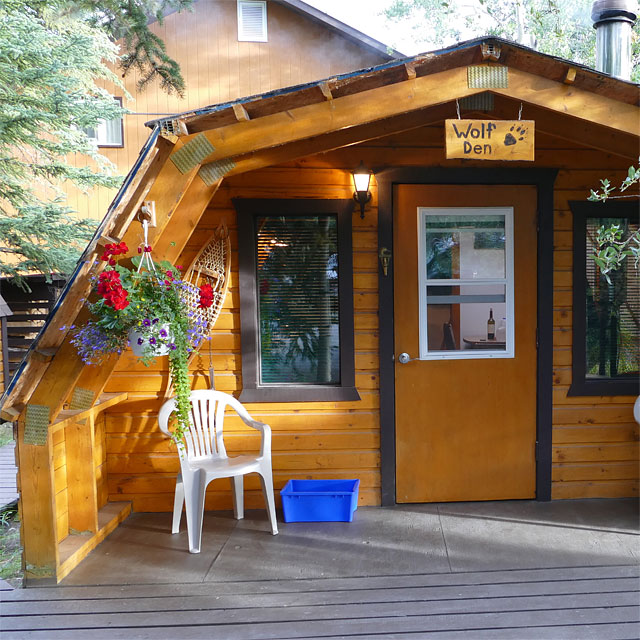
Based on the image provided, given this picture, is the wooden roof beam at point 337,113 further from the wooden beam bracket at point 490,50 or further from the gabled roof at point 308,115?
the wooden beam bracket at point 490,50

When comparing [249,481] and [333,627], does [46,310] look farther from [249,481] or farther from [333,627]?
[333,627]

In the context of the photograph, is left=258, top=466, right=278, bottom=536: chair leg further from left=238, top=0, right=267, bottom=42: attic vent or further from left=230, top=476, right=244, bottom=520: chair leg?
left=238, top=0, right=267, bottom=42: attic vent

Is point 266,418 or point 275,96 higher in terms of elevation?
point 275,96

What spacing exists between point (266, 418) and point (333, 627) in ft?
4.95

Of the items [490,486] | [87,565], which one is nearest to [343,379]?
[490,486]

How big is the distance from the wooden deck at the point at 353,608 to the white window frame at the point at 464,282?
1330 millimetres

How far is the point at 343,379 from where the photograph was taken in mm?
3580

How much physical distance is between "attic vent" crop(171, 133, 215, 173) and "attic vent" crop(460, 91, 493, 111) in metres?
1.64

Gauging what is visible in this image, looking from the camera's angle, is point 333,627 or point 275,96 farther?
point 275,96

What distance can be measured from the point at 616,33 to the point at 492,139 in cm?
193

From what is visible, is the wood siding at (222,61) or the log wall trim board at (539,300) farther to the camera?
the wood siding at (222,61)

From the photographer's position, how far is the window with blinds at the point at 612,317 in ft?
12.0

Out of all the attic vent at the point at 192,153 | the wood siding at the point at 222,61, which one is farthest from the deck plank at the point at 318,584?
the wood siding at the point at 222,61

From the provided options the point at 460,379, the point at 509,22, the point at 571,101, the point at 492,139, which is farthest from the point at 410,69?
the point at 509,22
